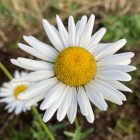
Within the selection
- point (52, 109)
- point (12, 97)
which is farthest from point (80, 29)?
point (12, 97)

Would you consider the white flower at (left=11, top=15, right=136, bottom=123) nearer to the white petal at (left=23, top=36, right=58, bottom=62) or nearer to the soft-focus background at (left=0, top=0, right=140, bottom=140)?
the white petal at (left=23, top=36, right=58, bottom=62)

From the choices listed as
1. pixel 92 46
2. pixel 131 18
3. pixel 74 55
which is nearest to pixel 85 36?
pixel 92 46

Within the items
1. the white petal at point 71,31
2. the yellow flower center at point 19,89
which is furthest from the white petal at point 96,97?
the yellow flower center at point 19,89

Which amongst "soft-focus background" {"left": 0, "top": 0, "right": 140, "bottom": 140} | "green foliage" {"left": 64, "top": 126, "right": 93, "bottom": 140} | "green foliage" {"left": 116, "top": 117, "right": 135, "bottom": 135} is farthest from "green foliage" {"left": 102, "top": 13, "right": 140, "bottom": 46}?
"green foliage" {"left": 64, "top": 126, "right": 93, "bottom": 140}

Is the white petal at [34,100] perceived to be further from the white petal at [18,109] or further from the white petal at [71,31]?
the white petal at [18,109]

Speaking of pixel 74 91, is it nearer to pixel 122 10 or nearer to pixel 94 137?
pixel 94 137

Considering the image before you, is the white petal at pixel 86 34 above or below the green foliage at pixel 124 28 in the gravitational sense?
above
